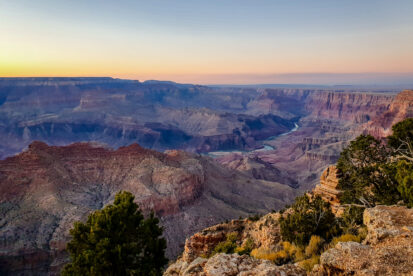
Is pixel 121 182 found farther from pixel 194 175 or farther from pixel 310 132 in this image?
pixel 310 132

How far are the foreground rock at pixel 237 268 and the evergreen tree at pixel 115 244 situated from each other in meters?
7.69

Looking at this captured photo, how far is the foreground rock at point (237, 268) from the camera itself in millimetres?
7762

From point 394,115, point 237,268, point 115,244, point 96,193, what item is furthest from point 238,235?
point 394,115

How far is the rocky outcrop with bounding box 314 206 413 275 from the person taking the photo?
6879 millimetres

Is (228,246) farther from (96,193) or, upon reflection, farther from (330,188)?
(96,193)

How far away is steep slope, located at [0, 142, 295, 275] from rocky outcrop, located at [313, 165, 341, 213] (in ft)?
94.9

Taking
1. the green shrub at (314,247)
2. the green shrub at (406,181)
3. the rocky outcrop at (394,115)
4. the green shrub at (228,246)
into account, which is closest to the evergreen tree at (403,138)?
the green shrub at (406,181)

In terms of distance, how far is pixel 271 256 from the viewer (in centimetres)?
1162

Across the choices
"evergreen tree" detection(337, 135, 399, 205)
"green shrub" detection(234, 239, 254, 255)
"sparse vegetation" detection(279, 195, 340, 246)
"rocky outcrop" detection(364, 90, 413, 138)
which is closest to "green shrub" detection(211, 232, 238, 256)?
"green shrub" detection(234, 239, 254, 255)

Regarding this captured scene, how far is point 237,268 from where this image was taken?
8188 millimetres

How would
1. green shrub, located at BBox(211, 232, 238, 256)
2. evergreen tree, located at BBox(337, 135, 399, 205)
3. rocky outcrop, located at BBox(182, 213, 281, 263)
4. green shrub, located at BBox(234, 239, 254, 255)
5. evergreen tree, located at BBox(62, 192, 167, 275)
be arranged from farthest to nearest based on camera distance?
rocky outcrop, located at BBox(182, 213, 281, 263) → green shrub, located at BBox(211, 232, 238, 256) → evergreen tree, located at BBox(337, 135, 399, 205) → green shrub, located at BBox(234, 239, 254, 255) → evergreen tree, located at BBox(62, 192, 167, 275)

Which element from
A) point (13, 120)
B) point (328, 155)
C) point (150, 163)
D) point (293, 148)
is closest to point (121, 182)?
point (150, 163)

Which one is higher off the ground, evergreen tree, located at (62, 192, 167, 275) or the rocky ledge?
the rocky ledge

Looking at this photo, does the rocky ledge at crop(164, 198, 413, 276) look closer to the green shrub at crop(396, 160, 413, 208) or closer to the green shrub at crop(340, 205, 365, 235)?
the green shrub at crop(396, 160, 413, 208)
